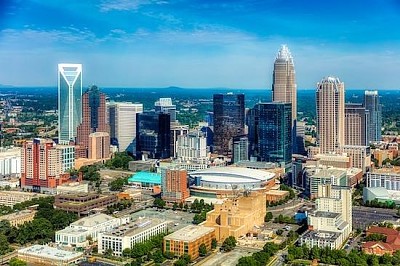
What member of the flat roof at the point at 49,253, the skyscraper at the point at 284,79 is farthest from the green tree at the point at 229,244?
the skyscraper at the point at 284,79

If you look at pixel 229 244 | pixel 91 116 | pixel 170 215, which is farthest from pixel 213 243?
pixel 91 116

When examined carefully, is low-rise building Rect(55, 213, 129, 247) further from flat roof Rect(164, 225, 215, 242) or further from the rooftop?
flat roof Rect(164, 225, 215, 242)

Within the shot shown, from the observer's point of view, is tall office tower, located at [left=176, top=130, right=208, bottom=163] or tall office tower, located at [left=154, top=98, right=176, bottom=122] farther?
tall office tower, located at [left=154, top=98, right=176, bottom=122]

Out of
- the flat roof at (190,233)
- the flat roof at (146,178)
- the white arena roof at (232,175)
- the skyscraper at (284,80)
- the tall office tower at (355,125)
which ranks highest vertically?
the skyscraper at (284,80)

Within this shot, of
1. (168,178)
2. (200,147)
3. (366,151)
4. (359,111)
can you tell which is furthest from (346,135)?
(168,178)

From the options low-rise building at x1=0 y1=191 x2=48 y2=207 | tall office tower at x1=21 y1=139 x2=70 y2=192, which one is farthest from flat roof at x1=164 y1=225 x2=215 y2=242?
tall office tower at x1=21 y1=139 x2=70 y2=192

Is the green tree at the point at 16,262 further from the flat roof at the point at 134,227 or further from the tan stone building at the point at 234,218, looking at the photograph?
the tan stone building at the point at 234,218

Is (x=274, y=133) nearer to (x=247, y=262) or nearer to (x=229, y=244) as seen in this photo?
(x=229, y=244)
